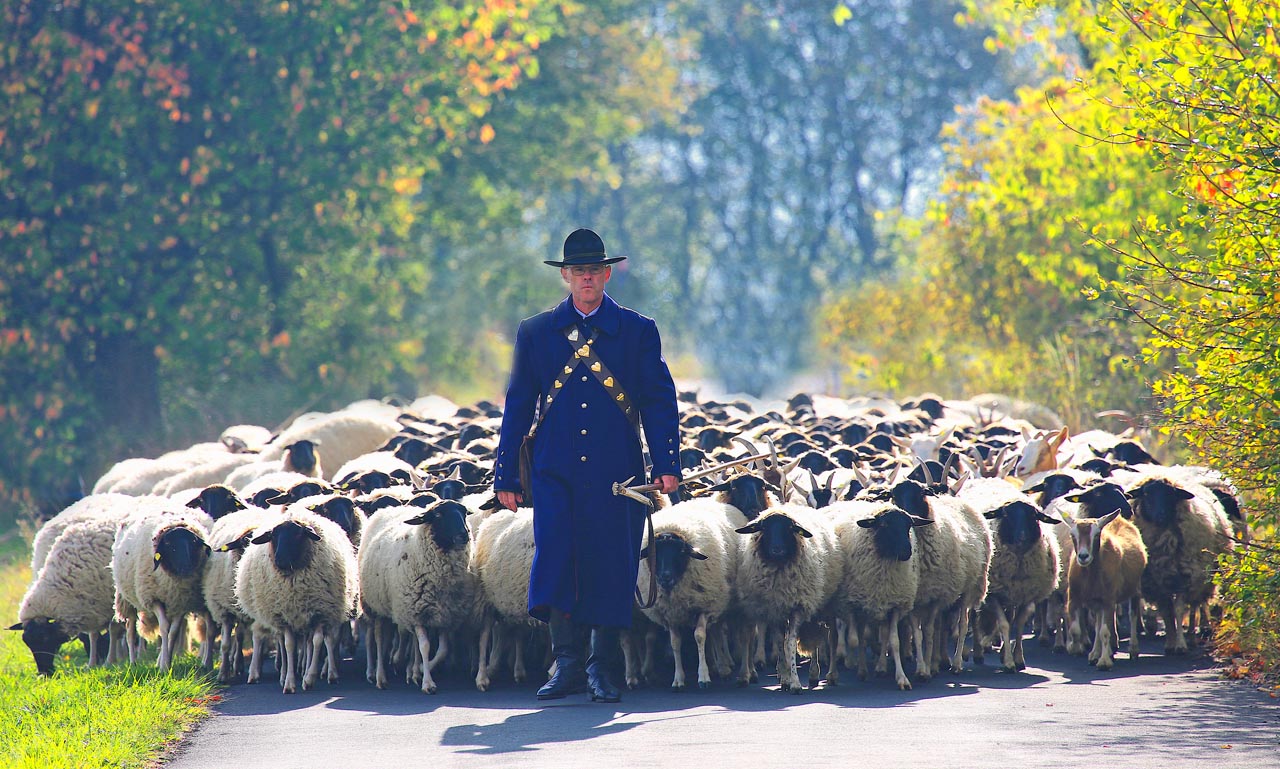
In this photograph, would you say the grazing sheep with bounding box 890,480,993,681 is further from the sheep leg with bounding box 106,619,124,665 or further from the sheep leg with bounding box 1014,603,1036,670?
the sheep leg with bounding box 106,619,124,665

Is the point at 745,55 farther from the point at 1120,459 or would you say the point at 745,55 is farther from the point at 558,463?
the point at 558,463

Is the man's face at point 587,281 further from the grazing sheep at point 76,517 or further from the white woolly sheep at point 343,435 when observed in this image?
the white woolly sheep at point 343,435

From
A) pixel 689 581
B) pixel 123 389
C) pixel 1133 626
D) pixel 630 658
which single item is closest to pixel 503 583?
pixel 630 658

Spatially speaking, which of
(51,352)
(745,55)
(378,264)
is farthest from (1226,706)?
(745,55)

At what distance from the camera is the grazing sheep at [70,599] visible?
11.6 metres

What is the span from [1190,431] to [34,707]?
23.0 feet

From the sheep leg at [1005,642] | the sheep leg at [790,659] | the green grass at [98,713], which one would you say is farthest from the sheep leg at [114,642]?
the sheep leg at [1005,642]

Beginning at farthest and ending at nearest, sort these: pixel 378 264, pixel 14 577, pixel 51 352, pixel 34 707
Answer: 1. pixel 378 264
2. pixel 51 352
3. pixel 14 577
4. pixel 34 707

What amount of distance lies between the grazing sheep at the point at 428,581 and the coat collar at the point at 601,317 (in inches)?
74.1

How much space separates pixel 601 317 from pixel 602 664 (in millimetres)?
1877

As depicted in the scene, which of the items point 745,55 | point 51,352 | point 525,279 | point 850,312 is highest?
point 745,55

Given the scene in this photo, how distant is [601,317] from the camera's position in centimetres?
867

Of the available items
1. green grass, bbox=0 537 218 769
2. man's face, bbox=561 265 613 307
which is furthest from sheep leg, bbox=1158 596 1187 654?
green grass, bbox=0 537 218 769

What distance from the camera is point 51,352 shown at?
23.6m
